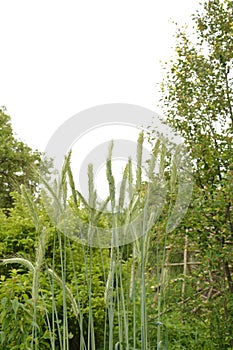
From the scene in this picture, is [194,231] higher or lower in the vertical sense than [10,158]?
lower

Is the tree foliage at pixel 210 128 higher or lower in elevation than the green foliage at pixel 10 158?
lower

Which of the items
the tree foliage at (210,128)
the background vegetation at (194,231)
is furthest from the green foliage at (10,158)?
the tree foliage at (210,128)

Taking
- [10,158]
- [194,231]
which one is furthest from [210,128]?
[10,158]

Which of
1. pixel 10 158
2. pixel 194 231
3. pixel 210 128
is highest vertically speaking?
pixel 10 158

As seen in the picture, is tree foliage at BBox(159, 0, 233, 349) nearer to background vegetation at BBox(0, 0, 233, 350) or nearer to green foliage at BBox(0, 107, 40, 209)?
background vegetation at BBox(0, 0, 233, 350)

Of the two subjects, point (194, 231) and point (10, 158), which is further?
point (10, 158)

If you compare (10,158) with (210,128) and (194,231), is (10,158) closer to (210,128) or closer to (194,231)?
(210,128)

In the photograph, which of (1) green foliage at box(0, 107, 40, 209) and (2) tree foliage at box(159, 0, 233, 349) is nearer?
(2) tree foliage at box(159, 0, 233, 349)

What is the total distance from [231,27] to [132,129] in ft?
6.23

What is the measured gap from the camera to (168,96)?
4324 mm

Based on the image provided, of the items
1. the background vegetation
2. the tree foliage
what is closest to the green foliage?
the background vegetation

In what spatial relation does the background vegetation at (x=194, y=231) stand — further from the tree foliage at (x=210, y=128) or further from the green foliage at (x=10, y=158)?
the green foliage at (x=10, y=158)

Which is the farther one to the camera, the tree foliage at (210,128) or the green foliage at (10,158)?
the green foliage at (10,158)

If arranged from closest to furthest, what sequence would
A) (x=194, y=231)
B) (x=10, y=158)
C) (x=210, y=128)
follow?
1. (x=194, y=231)
2. (x=210, y=128)
3. (x=10, y=158)
